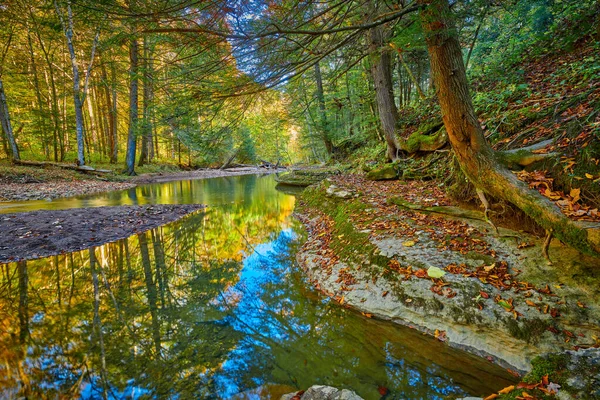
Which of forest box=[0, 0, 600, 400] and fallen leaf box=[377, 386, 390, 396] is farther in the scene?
forest box=[0, 0, 600, 400]

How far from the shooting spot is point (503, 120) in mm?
5180

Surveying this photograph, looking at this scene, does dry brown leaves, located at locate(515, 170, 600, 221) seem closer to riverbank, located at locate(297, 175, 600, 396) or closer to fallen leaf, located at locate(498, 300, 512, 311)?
riverbank, located at locate(297, 175, 600, 396)

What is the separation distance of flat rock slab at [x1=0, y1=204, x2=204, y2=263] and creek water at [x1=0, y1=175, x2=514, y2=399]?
1.64 feet

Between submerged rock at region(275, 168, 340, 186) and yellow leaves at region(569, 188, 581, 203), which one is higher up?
submerged rock at region(275, 168, 340, 186)

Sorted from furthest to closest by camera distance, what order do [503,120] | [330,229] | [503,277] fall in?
1. [330,229]
2. [503,120]
3. [503,277]

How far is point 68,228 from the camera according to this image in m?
6.19

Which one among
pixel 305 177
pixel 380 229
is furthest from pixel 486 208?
pixel 305 177

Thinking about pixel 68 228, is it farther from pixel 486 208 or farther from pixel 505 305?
pixel 486 208

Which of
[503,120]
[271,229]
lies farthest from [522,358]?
[271,229]

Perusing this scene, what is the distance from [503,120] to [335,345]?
5384 millimetres

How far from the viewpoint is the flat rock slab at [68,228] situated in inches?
204

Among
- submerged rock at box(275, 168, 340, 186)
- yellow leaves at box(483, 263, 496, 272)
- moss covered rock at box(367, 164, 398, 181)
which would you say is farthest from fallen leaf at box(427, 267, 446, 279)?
submerged rock at box(275, 168, 340, 186)

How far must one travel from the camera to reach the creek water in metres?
2.30

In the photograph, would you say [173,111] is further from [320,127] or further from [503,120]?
[320,127]
